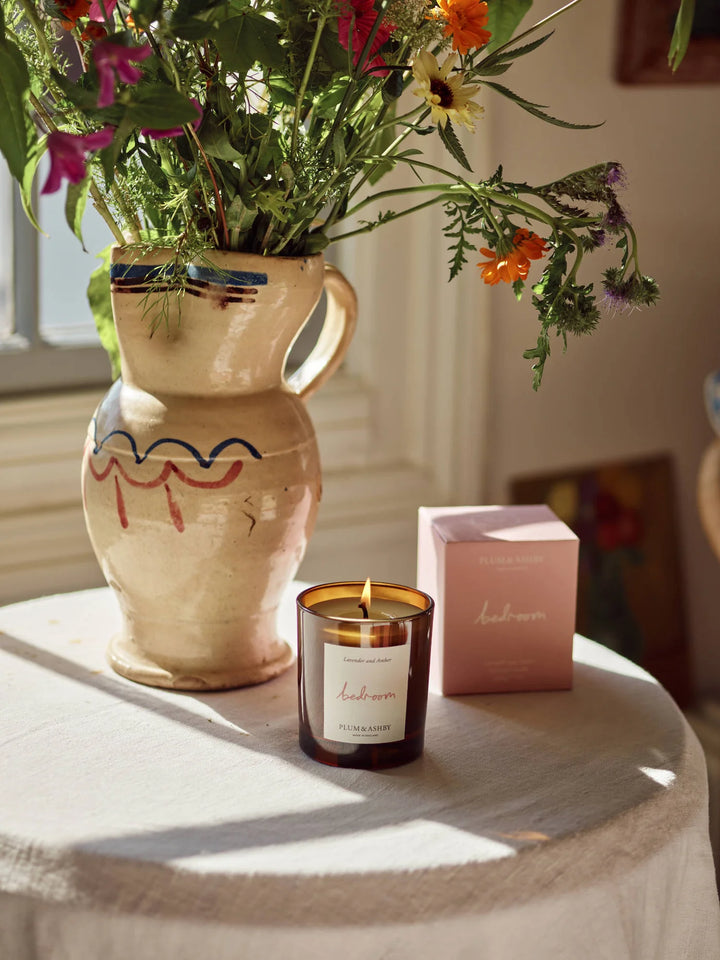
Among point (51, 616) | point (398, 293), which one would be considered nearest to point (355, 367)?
point (398, 293)


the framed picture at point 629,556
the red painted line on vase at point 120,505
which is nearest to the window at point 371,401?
the framed picture at point 629,556

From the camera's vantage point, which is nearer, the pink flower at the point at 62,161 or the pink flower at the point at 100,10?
the pink flower at the point at 62,161

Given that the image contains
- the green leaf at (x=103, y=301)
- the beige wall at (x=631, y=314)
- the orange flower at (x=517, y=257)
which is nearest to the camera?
the orange flower at (x=517, y=257)

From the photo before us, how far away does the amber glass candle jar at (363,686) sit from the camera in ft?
2.44

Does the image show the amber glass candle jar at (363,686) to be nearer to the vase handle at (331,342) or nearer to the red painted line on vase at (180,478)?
the red painted line on vase at (180,478)

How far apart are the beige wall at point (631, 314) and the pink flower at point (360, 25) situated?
0.97m

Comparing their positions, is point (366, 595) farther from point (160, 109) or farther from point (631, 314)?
point (631, 314)

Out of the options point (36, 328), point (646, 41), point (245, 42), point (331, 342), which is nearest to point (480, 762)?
point (331, 342)

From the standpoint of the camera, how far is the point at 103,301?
93 cm

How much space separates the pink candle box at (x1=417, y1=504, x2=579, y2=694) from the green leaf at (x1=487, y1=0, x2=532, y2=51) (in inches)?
14.1

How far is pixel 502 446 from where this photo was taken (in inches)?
73.5

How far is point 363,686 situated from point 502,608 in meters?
0.18

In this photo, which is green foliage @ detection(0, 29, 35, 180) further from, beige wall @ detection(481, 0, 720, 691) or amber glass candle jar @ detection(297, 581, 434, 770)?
beige wall @ detection(481, 0, 720, 691)

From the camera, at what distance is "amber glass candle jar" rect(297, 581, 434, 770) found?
0.74 metres
